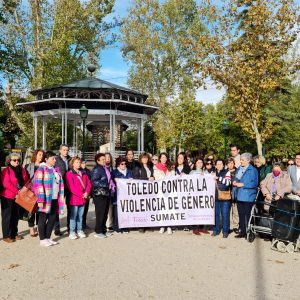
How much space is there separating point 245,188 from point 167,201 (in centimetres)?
180

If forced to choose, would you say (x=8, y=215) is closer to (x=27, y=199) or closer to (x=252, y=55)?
(x=27, y=199)

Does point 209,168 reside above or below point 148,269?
above

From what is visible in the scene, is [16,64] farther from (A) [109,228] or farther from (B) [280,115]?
(A) [109,228]

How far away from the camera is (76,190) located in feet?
26.4

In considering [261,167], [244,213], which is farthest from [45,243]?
[261,167]

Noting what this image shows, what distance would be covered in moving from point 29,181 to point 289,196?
210 inches

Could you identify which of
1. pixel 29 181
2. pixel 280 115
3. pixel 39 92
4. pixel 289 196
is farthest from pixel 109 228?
pixel 280 115

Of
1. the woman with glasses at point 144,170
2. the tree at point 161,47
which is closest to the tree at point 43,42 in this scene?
the tree at point 161,47

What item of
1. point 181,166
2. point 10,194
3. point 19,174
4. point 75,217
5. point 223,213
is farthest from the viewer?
point 181,166

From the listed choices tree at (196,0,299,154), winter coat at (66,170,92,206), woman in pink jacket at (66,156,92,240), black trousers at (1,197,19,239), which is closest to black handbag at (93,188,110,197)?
woman in pink jacket at (66,156,92,240)

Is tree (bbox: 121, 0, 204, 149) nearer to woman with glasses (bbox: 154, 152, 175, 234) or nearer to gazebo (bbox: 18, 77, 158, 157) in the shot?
gazebo (bbox: 18, 77, 158, 157)

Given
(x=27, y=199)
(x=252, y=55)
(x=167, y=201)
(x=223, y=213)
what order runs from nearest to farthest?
(x=27, y=199)
(x=223, y=213)
(x=167, y=201)
(x=252, y=55)

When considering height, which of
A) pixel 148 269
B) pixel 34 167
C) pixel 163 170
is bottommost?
pixel 148 269

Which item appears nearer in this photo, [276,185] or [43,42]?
[276,185]
